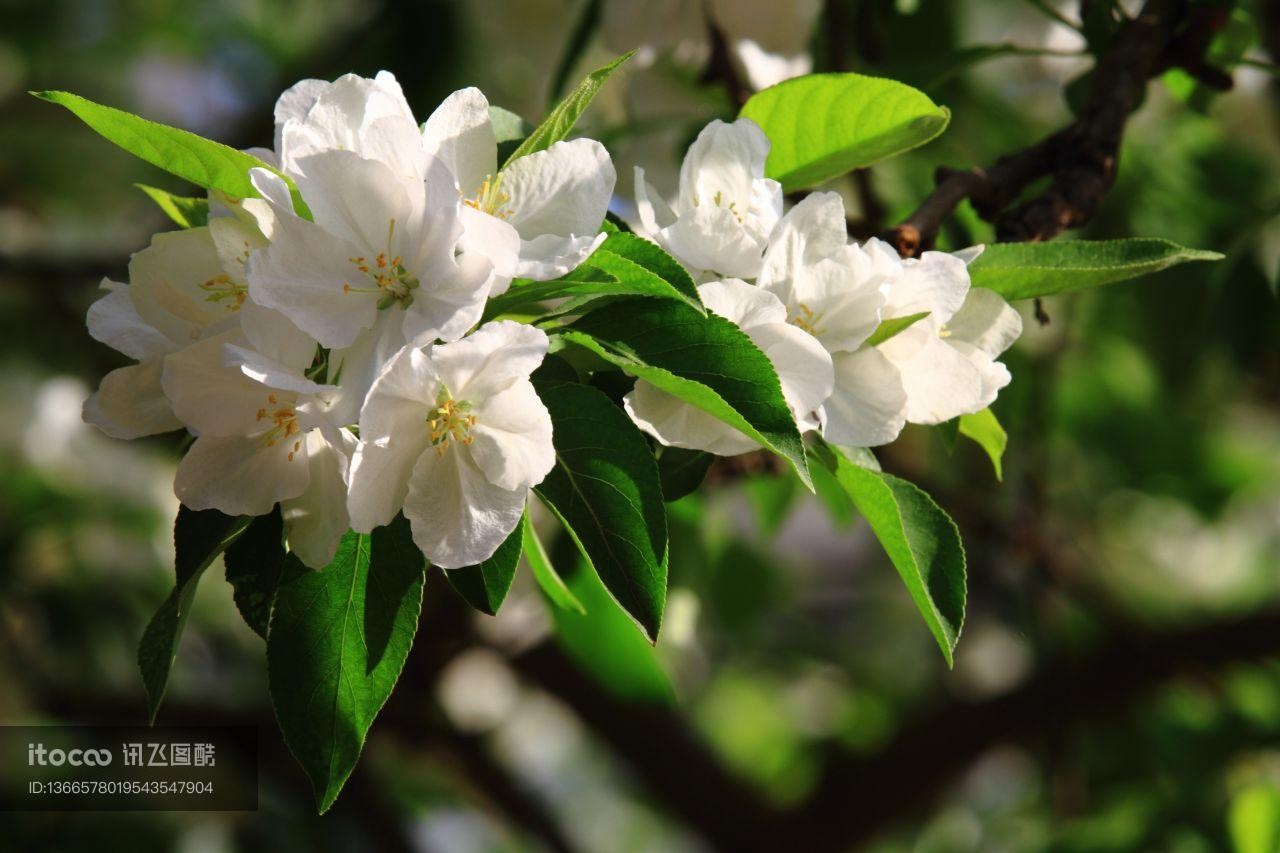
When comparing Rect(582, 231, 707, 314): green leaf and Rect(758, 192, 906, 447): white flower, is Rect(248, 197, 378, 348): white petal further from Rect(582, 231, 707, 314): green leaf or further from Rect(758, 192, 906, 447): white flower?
Rect(758, 192, 906, 447): white flower

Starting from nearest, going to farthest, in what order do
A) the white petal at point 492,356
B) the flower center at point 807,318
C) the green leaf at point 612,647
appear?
the white petal at point 492,356, the flower center at point 807,318, the green leaf at point 612,647

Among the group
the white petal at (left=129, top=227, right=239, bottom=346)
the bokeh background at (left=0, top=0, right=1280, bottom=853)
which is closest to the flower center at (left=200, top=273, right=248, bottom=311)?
the white petal at (left=129, top=227, right=239, bottom=346)

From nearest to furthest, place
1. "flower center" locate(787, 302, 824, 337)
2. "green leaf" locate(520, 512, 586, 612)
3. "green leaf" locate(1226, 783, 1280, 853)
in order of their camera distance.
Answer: "flower center" locate(787, 302, 824, 337), "green leaf" locate(520, 512, 586, 612), "green leaf" locate(1226, 783, 1280, 853)

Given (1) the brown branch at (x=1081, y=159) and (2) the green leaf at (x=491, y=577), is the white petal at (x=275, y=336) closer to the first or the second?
(2) the green leaf at (x=491, y=577)

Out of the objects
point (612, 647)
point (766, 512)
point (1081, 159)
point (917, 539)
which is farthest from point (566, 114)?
point (766, 512)

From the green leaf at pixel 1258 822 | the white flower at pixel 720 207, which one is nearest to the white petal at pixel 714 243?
the white flower at pixel 720 207

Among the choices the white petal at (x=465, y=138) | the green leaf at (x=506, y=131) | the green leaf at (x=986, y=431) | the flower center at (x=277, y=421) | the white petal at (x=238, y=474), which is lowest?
the green leaf at (x=986, y=431)
